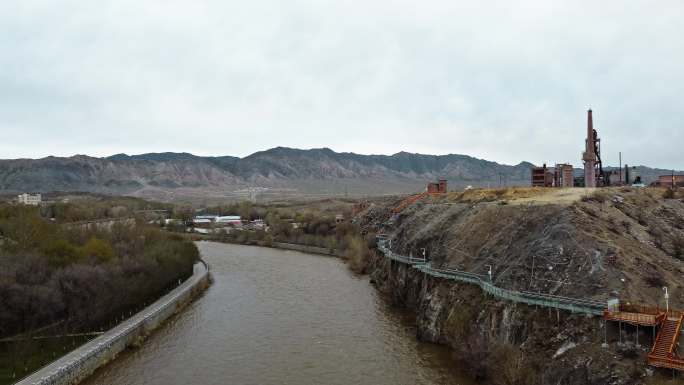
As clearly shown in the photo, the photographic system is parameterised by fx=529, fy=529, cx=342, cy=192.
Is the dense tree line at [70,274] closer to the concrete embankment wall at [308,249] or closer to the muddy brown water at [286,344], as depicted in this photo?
the muddy brown water at [286,344]

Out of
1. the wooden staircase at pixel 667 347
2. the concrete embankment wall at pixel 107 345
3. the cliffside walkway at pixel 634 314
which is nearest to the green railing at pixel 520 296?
the cliffside walkway at pixel 634 314

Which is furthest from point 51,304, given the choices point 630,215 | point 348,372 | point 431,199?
point 431,199

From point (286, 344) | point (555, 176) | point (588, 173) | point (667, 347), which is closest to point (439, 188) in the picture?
point (555, 176)

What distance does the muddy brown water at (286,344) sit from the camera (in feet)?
112

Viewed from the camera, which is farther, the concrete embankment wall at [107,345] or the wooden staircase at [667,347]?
the concrete embankment wall at [107,345]

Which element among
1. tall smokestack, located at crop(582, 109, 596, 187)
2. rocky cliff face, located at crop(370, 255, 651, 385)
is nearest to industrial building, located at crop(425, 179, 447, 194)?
tall smokestack, located at crop(582, 109, 596, 187)

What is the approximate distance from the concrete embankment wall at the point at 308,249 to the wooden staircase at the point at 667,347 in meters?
70.0

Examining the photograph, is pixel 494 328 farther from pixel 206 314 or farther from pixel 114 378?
pixel 206 314

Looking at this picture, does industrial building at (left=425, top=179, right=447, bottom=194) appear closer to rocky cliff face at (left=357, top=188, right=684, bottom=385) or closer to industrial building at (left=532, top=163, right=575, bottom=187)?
industrial building at (left=532, top=163, right=575, bottom=187)

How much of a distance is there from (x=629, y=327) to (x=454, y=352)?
12.0 meters

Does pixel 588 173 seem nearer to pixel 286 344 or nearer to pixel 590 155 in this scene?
pixel 590 155

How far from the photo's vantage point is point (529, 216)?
43.8 m

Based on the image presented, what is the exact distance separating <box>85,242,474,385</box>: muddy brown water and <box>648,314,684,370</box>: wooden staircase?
11.1 metres

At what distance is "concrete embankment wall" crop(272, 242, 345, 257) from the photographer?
96.8 meters
